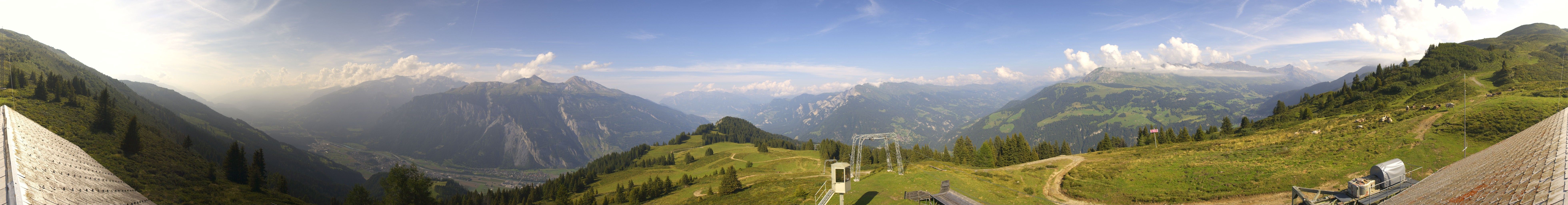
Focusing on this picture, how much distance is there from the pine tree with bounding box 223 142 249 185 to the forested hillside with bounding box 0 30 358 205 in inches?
3.8

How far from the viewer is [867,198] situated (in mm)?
30297

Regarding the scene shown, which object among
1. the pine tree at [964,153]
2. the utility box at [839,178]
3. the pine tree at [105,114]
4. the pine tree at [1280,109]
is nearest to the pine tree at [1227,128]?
the pine tree at [1280,109]

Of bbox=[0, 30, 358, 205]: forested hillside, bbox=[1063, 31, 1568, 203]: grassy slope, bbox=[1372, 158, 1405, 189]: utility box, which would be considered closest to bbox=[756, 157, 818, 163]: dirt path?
bbox=[1063, 31, 1568, 203]: grassy slope

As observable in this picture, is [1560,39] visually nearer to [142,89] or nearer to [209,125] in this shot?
[209,125]

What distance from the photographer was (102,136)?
150ft

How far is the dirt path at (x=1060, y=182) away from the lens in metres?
28.4

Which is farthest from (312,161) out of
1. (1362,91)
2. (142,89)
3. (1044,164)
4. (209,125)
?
(1362,91)

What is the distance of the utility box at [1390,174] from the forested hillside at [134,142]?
68.9 meters

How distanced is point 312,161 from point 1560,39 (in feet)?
1015

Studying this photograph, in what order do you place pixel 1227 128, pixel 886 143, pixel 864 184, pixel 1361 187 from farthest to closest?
1. pixel 1227 128
2. pixel 886 143
3. pixel 864 184
4. pixel 1361 187

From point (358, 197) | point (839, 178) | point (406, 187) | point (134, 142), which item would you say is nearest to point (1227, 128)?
point (839, 178)

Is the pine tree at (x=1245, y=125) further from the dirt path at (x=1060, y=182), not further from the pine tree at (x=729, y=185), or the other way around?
the pine tree at (x=729, y=185)

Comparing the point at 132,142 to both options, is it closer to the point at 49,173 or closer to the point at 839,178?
the point at 49,173

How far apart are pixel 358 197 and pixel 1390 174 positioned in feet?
177
